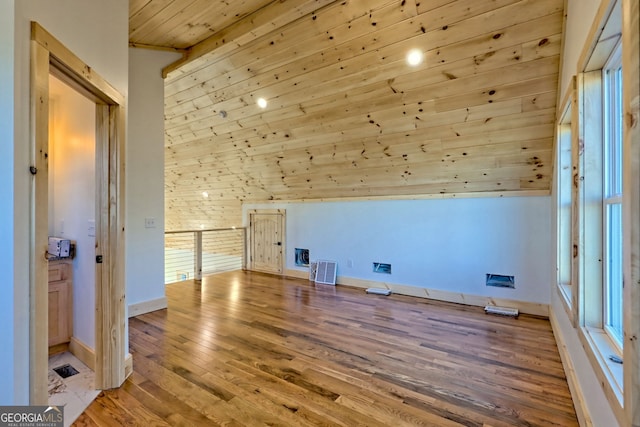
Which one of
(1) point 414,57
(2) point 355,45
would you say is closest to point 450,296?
(1) point 414,57

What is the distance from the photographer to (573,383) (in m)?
2.02

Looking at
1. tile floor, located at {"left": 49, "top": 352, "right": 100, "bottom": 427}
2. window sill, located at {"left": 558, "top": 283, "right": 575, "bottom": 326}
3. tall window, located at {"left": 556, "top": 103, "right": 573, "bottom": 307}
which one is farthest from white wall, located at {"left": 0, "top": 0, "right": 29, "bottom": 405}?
tall window, located at {"left": 556, "top": 103, "right": 573, "bottom": 307}

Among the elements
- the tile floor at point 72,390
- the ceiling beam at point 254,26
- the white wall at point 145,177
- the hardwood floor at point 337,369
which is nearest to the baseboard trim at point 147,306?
the white wall at point 145,177

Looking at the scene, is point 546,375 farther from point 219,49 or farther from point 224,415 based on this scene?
point 219,49

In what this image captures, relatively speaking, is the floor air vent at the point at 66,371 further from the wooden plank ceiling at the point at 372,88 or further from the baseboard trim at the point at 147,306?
the wooden plank ceiling at the point at 372,88

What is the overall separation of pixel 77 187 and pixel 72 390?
1.52 metres

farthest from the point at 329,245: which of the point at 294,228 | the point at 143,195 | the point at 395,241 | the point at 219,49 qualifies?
the point at 219,49

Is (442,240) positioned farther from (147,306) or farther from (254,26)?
(147,306)

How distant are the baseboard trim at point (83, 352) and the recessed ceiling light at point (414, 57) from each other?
377 cm

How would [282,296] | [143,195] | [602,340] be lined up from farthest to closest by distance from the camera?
[282,296]
[143,195]
[602,340]

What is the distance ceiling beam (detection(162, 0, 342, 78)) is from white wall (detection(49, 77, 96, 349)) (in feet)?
4.89

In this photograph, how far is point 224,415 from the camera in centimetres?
186

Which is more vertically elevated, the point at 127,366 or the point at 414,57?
the point at 414,57

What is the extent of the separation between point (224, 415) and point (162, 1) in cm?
336
